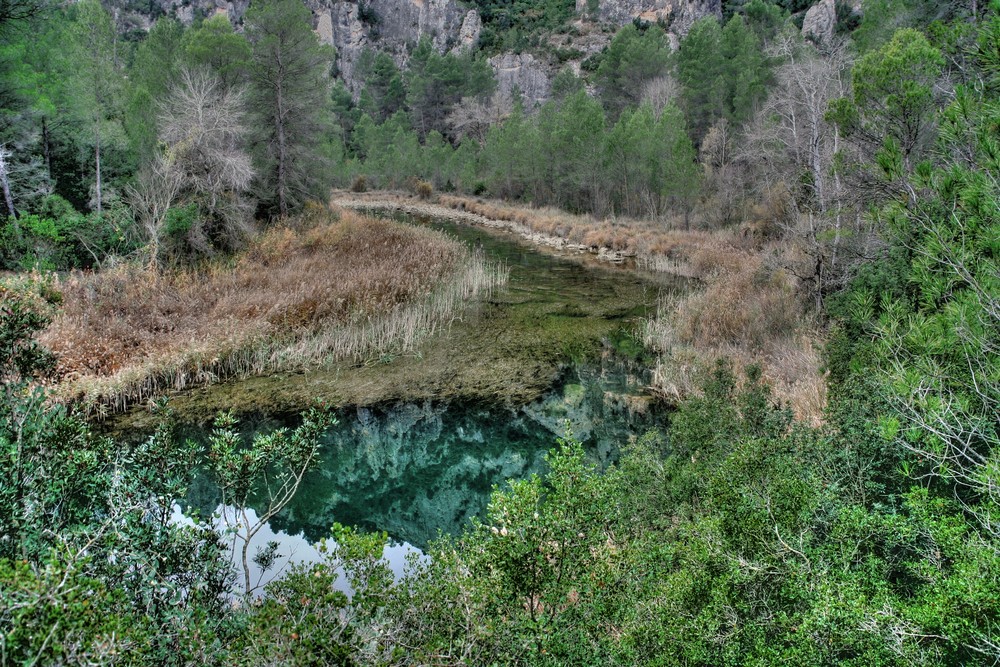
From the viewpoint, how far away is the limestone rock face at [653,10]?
258 ft

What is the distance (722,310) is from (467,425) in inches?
256

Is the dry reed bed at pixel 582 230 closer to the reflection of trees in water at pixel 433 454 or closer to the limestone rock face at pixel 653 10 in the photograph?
the reflection of trees in water at pixel 433 454

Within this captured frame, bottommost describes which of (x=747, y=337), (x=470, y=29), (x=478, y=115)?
(x=747, y=337)

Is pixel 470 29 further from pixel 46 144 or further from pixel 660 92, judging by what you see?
pixel 46 144

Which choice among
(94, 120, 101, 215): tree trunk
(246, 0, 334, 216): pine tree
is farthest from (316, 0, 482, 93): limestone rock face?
(94, 120, 101, 215): tree trunk

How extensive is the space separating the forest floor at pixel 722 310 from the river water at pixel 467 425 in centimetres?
80

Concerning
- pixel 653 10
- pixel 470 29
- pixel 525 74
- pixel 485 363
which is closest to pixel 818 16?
pixel 653 10

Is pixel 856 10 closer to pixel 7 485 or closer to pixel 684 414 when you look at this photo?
pixel 684 414

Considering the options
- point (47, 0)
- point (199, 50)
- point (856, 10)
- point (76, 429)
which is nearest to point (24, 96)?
point (47, 0)

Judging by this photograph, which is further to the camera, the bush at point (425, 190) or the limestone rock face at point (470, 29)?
the limestone rock face at point (470, 29)

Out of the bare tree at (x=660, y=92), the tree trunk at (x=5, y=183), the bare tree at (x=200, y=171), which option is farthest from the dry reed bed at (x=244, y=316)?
the bare tree at (x=660, y=92)

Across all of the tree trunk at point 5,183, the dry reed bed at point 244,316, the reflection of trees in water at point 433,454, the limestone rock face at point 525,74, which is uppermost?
the limestone rock face at point 525,74

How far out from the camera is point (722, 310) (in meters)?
11.9

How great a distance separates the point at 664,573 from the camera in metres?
3.21
